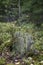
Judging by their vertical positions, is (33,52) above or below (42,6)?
below

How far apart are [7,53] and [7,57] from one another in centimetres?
31

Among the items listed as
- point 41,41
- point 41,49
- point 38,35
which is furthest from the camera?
point 38,35

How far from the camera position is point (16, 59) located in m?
5.76

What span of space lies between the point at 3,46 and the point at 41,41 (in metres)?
1.43

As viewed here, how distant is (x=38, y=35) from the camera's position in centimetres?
849

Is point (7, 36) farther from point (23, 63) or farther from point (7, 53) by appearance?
point (23, 63)

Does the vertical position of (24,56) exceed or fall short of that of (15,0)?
it falls short

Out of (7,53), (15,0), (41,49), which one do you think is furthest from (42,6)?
(15,0)

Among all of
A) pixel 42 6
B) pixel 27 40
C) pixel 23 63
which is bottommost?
pixel 23 63

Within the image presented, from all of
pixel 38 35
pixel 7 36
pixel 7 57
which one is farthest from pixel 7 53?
pixel 38 35

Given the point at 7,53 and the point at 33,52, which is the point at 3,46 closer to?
the point at 7,53

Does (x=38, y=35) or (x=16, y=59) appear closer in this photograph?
(x=16, y=59)

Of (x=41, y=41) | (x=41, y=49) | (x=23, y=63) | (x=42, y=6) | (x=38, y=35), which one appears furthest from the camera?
(x=42, y=6)

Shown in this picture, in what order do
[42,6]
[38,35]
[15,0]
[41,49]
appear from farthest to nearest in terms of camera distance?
[15,0]
[42,6]
[38,35]
[41,49]
